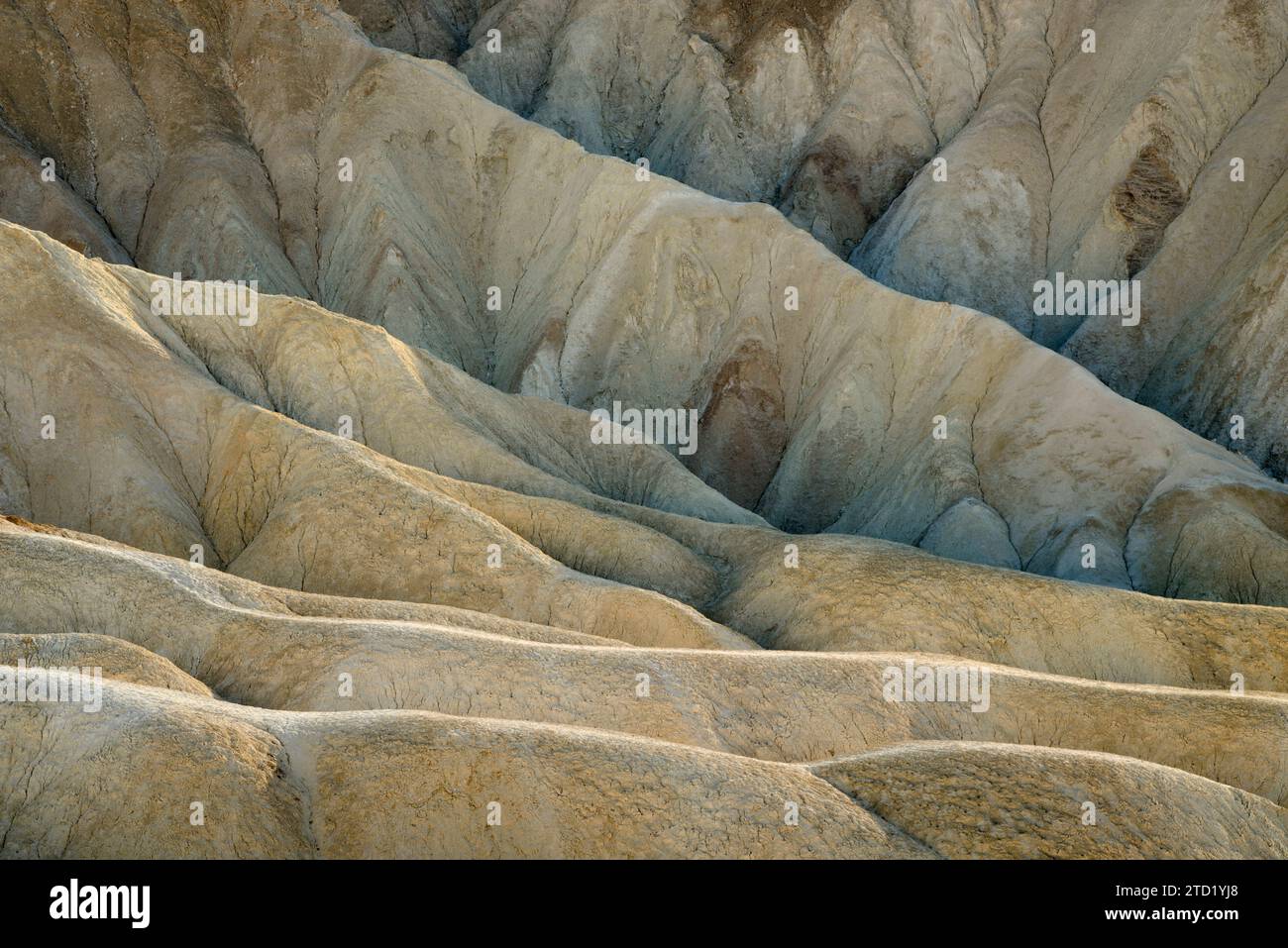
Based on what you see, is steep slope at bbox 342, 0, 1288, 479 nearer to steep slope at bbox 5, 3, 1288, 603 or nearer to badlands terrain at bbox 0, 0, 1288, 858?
badlands terrain at bbox 0, 0, 1288, 858

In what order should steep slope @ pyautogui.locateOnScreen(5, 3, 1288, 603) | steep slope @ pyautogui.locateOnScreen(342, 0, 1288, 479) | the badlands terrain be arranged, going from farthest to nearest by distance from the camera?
steep slope @ pyautogui.locateOnScreen(342, 0, 1288, 479) < steep slope @ pyautogui.locateOnScreen(5, 3, 1288, 603) < the badlands terrain

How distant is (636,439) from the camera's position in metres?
37.2

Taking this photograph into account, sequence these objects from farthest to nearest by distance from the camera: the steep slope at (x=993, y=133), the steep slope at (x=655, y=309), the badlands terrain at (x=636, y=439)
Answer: the steep slope at (x=993, y=133) < the steep slope at (x=655, y=309) < the badlands terrain at (x=636, y=439)

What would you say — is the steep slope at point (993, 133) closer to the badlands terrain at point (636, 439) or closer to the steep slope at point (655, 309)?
the badlands terrain at point (636, 439)

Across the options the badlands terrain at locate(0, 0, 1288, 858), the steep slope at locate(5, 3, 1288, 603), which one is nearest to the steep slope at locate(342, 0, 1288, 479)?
the badlands terrain at locate(0, 0, 1288, 858)

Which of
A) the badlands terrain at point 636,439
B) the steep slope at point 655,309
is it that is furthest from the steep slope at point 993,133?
the steep slope at point 655,309

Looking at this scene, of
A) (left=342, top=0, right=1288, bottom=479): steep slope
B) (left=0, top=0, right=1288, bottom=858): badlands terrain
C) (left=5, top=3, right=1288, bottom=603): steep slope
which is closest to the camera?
(left=0, top=0, right=1288, bottom=858): badlands terrain

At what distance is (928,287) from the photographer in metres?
45.9

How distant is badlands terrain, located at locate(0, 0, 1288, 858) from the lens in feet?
55.5

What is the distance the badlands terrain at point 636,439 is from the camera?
1692cm

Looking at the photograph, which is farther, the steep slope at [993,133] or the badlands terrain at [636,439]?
the steep slope at [993,133]

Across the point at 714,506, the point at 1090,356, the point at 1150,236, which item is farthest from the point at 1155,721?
the point at 1150,236

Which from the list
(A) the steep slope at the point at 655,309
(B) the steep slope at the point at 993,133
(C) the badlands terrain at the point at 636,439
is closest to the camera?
(C) the badlands terrain at the point at 636,439

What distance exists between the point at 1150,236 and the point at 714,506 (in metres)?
17.5
